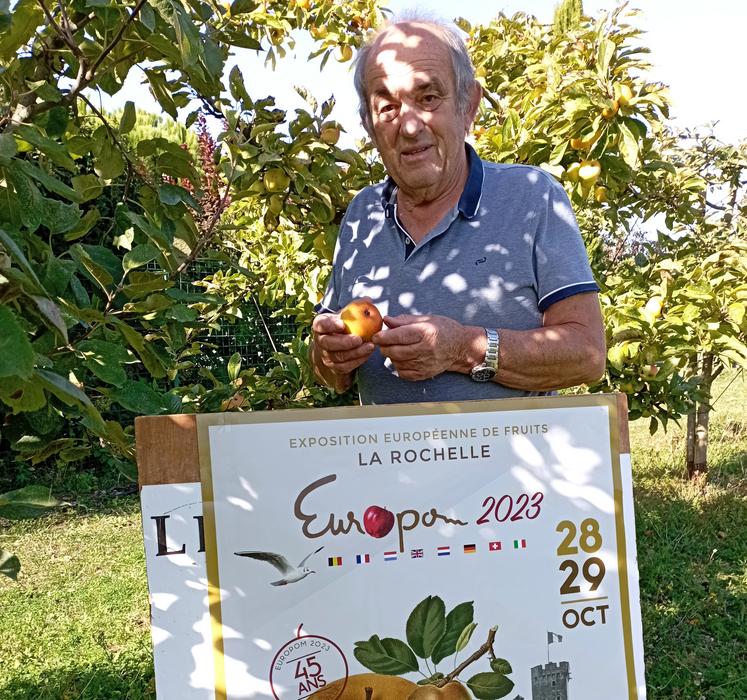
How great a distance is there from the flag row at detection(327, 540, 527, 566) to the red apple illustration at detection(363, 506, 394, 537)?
32 millimetres

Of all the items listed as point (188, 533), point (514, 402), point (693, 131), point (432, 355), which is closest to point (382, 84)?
point (432, 355)

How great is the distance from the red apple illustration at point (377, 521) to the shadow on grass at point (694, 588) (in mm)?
2190

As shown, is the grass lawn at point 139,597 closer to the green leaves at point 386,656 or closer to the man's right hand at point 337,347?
the man's right hand at point 337,347

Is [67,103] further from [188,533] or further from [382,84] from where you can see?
[188,533]

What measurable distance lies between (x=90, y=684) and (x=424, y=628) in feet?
7.42

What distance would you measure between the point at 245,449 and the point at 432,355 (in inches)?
15.2

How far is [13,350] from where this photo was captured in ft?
2.49

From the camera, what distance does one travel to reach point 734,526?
447 centimetres

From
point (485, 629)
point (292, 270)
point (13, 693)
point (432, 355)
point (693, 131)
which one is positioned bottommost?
point (13, 693)

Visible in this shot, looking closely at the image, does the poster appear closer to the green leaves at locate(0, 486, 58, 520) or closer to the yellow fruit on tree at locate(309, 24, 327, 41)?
the green leaves at locate(0, 486, 58, 520)

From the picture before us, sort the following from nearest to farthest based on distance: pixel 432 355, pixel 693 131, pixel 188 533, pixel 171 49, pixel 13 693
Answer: pixel 188 533 < pixel 432 355 < pixel 171 49 < pixel 13 693 < pixel 693 131

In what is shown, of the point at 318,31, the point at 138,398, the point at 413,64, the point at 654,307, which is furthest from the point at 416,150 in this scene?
the point at 318,31

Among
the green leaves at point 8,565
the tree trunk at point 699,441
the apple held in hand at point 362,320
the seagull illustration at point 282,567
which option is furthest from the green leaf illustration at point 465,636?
the tree trunk at point 699,441

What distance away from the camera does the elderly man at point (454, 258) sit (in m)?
1.48
